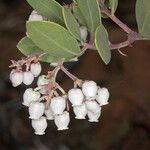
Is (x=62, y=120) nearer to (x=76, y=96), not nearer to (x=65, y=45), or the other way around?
(x=76, y=96)

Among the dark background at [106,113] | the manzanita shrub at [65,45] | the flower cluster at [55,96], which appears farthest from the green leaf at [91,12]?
the dark background at [106,113]

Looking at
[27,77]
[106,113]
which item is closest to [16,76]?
[27,77]

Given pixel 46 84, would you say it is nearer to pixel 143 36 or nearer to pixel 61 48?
pixel 61 48

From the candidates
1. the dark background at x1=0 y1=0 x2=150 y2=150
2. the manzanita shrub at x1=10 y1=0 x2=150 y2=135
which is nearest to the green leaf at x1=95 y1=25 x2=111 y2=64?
the manzanita shrub at x1=10 y1=0 x2=150 y2=135

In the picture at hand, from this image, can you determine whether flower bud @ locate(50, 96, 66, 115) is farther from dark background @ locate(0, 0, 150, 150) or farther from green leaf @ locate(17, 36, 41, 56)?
dark background @ locate(0, 0, 150, 150)

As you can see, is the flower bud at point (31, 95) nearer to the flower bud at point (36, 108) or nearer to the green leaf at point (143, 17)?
the flower bud at point (36, 108)

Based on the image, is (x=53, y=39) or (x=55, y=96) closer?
(x=53, y=39)
